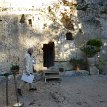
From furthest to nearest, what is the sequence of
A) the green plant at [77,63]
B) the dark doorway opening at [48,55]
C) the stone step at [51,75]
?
the dark doorway opening at [48,55]
the green plant at [77,63]
the stone step at [51,75]

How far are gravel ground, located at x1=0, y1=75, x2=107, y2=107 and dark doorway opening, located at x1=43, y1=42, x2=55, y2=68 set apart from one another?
2738mm

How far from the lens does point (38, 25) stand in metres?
16.3

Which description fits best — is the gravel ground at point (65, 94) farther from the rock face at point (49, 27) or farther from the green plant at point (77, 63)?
the rock face at point (49, 27)

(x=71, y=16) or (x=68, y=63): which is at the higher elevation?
(x=71, y=16)

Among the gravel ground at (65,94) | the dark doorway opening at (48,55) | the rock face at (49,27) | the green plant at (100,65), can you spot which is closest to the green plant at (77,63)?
the rock face at (49,27)

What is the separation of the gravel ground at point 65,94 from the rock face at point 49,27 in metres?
2.16

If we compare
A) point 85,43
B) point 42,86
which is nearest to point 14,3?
point 85,43

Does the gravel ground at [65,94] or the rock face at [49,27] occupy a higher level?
the rock face at [49,27]

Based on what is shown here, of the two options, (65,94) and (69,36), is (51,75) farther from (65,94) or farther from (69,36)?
(69,36)

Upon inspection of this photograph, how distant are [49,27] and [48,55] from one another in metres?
1.55

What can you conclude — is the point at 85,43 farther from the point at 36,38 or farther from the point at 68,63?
the point at 36,38

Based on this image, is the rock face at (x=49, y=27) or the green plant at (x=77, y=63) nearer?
the rock face at (x=49, y=27)

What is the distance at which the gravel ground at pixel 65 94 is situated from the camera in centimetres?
1083

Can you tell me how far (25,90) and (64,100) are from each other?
1656 mm
